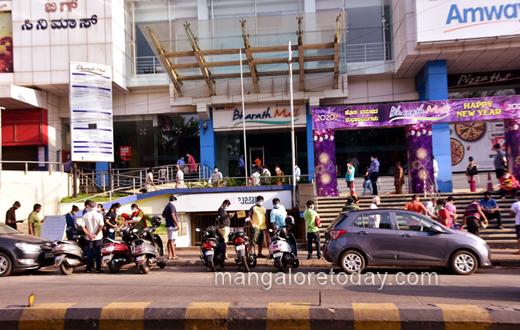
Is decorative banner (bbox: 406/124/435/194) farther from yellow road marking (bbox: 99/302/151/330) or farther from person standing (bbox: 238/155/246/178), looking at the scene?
yellow road marking (bbox: 99/302/151/330)

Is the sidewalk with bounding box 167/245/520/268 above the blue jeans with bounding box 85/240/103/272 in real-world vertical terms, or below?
below

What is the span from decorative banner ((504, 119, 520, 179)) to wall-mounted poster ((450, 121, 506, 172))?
359 inches

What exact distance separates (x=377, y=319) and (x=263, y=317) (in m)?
1.50

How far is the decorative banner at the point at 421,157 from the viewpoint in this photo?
16636 mm

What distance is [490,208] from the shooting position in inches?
520

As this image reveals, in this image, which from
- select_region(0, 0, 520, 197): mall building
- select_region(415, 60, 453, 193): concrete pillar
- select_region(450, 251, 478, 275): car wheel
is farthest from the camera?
select_region(415, 60, 453, 193): concrete pillar

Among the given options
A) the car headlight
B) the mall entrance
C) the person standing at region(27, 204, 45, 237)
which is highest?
the mall entrance

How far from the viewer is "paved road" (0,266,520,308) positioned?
6672mm

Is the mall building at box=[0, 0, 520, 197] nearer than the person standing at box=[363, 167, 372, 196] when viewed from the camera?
No

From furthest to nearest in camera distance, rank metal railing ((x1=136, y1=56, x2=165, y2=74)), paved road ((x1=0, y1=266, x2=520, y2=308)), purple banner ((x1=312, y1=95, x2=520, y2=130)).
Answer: metal railing ((x1=136, y1=56, x2=165, y2=74))
purple banner ((x1=312, y1=95, x2=520, y2=130))
paved road ((x1=0, y1=266, x2=520, y2=308))

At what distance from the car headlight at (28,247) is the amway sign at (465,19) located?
18.1 m

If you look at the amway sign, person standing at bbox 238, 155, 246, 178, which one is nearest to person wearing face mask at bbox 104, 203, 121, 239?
person standing at bbox 238, 155, 246, 178

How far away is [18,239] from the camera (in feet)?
32.9

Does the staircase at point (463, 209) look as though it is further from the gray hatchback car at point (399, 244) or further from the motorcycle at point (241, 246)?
the motorcycle at point (241, 246)
